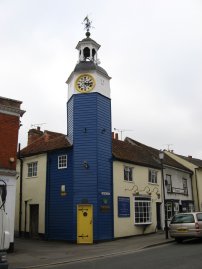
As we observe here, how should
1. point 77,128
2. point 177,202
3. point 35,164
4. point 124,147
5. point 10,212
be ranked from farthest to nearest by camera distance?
point 177,202, point 124,147, point 35,164, point 77,128, point 10,212

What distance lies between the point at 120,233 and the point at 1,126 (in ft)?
37.4

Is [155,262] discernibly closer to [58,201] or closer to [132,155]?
[58,201]

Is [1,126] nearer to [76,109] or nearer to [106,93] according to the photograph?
[76,109]

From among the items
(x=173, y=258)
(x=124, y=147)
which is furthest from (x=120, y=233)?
(x=173, y=258)

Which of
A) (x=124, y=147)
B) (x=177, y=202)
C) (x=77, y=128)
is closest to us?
(x=77, y=128)

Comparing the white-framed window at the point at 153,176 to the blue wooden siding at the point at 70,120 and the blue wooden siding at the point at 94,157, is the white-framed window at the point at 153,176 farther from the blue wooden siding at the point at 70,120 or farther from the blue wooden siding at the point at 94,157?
the blue wooden siding at the point at 70,120

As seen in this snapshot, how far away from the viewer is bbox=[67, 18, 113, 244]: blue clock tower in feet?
76.3

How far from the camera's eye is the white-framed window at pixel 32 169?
26.9m

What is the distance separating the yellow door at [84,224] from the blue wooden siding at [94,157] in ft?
0.86

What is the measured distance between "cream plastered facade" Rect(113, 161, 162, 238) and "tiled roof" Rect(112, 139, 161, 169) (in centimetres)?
39

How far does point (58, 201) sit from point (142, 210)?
6.93m

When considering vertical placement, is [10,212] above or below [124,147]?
below

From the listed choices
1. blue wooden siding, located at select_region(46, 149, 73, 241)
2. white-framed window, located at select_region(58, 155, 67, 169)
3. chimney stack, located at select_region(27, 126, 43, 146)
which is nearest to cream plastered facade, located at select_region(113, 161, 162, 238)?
blue wooden siding, located at select_region(46, 149, 73, 241)

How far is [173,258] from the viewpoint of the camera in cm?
1386
